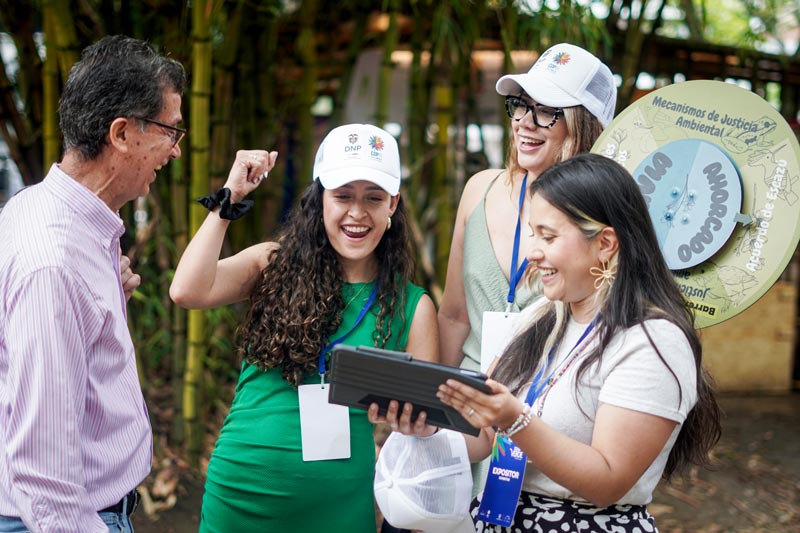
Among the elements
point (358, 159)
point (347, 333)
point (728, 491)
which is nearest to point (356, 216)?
point (358, 159)

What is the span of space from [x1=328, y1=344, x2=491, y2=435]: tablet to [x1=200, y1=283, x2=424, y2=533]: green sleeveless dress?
1.70 ft

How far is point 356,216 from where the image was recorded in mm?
1890

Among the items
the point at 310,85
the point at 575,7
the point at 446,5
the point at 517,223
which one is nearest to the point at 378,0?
the point at 310,85

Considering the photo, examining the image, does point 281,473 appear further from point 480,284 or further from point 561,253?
point 561,253

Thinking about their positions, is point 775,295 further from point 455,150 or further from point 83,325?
point 83,325

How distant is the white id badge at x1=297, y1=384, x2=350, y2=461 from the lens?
1840 mm

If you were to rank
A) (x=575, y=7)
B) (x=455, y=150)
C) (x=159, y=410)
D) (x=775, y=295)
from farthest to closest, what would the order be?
(x=775, y=295) < (x=455, y=150) < (x=159, y=410) < (x=575, y=7)

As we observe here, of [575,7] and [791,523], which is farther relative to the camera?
[791,523]

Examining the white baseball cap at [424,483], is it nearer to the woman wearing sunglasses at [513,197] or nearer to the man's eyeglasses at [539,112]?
the woman wearing sunglasses at [513,197]

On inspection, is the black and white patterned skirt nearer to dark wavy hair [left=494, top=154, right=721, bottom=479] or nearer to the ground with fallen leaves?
dark wavy hair [left=494, top=154, right=721, bottom=479]

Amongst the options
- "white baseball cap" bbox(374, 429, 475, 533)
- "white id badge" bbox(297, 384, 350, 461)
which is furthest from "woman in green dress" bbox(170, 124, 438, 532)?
"white baseball cap" bbox(374, 429, 475, 533)

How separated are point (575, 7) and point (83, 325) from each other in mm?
2292

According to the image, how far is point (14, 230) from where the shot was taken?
133 cm

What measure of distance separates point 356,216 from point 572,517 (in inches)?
32.4
